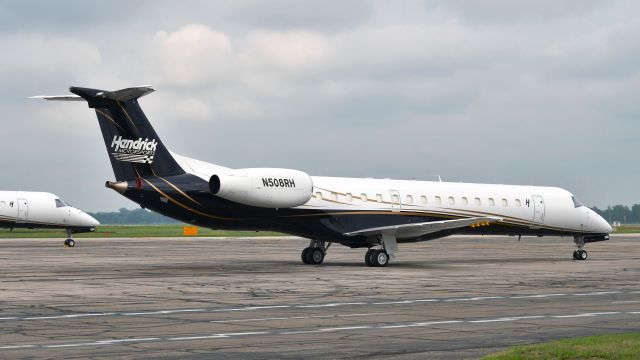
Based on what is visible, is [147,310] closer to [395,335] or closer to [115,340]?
[115,340]

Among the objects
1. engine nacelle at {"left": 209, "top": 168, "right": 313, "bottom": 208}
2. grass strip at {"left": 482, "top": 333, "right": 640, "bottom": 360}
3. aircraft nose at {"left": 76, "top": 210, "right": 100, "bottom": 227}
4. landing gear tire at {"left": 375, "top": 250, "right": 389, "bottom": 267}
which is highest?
engine nacelle at {"left": 209, "top": 168, "right": 313, "bottom": 208}

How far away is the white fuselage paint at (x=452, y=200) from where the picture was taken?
3170 centimetres

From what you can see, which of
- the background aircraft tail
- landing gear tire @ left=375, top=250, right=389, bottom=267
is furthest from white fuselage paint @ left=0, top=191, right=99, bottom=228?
landing gear tire @ left=375, top=250, right=389, bottom=267

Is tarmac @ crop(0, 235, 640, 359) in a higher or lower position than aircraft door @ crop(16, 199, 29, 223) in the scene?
lower

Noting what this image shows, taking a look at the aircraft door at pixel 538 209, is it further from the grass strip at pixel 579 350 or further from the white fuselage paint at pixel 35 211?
the white fuselage paint at pixel 35 211

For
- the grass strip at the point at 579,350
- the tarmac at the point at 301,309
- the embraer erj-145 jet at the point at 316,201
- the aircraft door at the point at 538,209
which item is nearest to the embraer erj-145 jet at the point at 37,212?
the tarmac at the point at 301,309

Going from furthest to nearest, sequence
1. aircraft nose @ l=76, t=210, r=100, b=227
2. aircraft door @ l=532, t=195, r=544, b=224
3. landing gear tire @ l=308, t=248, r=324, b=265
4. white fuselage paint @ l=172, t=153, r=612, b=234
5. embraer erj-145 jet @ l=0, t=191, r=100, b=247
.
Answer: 1. aircraft nose @ l=76, t=210, r=100, b=227
2. embraer erj-145 jet @ l=0, t=191, r=100, b=247
3. aircraft door @ l=532, t=195, r=544, b=224
4. landing gear tire @ l=308, t=248, r=324, b=265
5. white fuselage paint @ l=172, t=153, r=612, b=234

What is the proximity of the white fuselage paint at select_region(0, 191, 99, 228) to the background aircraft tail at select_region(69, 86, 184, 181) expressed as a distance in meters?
25.9

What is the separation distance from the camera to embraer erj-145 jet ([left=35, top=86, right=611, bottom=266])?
28016 millimetres

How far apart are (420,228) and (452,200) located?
3534 millimetres

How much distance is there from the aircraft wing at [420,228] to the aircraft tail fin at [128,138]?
7232 mm

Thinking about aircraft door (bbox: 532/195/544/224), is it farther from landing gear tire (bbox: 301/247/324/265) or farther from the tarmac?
landing gear tire (bbox: 301/247/324/265)

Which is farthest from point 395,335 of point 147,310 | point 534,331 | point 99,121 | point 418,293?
point 99,121

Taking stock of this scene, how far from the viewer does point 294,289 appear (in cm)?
2289
